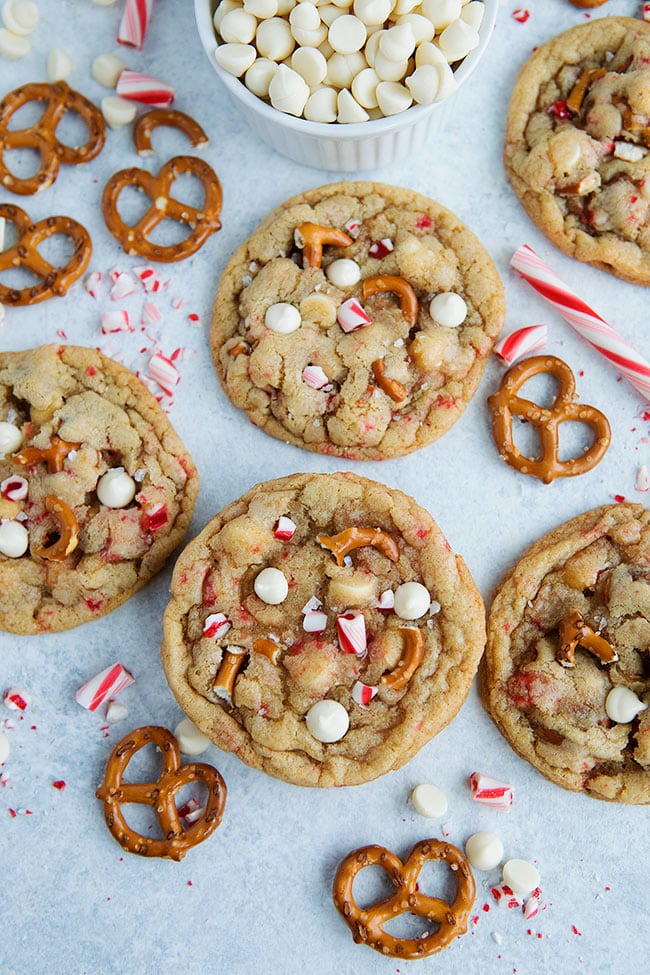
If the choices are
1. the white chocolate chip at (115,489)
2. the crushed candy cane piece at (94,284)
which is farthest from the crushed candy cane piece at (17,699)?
the crushed candy cane piece at (94,284)

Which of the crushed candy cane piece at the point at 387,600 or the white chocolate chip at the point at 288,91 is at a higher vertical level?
the white chocolate chip at the point at 288,91

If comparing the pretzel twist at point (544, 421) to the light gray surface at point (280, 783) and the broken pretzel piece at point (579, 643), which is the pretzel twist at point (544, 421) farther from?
the broken pretzel piece at point (579, 643)

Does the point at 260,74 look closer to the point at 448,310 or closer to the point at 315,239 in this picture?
the point at 315,239

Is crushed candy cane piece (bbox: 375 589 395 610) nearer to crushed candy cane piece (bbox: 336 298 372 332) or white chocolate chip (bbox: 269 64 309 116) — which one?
crushed candy cane piece (bbox: 336 298 372 332)

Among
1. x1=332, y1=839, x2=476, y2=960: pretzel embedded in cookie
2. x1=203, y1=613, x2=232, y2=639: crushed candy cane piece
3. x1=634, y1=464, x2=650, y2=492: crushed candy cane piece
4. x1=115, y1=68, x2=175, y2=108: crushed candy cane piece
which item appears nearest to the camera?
x1=203, y1=613, x2=232, y2=639: crushed candy cane piece

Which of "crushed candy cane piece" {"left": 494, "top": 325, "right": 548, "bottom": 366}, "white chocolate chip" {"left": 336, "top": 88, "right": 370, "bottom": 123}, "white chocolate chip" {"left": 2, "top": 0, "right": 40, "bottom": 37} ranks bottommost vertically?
"crushed candy cane piece" {"left": 494, "top": 325, "right": 548, "bottom": 366}

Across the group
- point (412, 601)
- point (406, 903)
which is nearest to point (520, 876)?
point (406, 903)

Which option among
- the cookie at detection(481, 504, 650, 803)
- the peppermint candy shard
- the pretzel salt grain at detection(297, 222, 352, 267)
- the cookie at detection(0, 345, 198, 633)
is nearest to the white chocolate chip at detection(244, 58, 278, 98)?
the pretzel salt grain at detection(297, 222, 352, 267)
